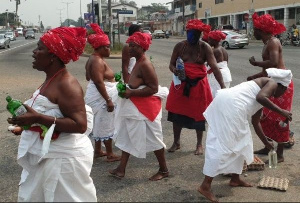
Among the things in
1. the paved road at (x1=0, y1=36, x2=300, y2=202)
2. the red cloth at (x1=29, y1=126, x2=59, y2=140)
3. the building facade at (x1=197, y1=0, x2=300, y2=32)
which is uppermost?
the building facade at (x1=197, y1=0, x2=300, y2=32)

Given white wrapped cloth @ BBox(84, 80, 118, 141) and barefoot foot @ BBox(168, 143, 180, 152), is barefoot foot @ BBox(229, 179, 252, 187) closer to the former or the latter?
barefoot foot @ BBox(168, 143, 180, 152)

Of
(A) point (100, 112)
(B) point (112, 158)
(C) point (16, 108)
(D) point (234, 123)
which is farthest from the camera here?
(B) point (112, 158)

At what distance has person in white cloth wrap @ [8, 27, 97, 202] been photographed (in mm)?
2467

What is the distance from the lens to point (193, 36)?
16.6 feet

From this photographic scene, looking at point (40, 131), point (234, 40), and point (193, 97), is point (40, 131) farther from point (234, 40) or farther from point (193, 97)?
point (234, 40)

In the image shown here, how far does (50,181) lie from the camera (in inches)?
98.7

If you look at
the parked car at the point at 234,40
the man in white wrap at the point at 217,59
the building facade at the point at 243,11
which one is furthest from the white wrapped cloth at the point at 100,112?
the building facade at the point at 243,11

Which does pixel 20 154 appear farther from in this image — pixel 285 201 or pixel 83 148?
pixel 285 201

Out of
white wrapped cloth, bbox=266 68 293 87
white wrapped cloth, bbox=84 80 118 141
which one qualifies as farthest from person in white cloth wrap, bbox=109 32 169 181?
white wrapped cloth, bbox=266 68 293 87

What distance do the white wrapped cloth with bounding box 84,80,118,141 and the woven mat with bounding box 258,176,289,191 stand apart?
204 centimetres

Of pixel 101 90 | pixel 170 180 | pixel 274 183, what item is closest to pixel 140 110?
pixel 101 90

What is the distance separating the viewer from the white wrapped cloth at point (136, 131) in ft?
13.6

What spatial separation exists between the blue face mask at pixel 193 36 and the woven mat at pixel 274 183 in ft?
6.68

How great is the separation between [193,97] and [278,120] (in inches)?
45.3
